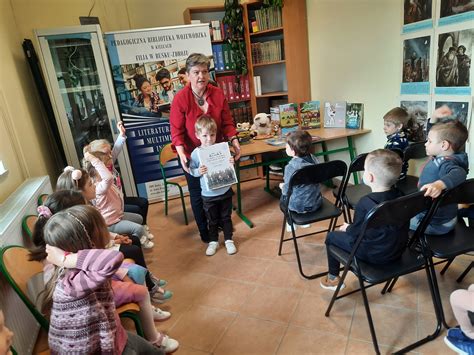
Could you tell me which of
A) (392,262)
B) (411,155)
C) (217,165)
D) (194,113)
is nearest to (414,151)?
(411,155)

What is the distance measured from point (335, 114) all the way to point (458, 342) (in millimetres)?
2770

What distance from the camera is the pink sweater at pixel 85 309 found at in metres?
1.20

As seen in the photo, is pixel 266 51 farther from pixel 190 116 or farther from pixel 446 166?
pixel 446 166

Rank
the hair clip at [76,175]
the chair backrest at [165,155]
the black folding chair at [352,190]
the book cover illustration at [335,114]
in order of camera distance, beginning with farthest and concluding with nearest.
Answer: the book cover illustration at [335,114]
the chair backrest at [165,155]
the black folding chair at [352,190]
the hair clip at [76,175]

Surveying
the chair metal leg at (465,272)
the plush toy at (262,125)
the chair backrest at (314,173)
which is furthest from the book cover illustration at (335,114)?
the chair metal leg at (465,272)

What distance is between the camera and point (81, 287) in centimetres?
120

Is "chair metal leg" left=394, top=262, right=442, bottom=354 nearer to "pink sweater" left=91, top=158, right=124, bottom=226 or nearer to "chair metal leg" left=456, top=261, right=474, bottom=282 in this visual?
"chair metal leg" left=456, top=261, right=474, bottom=282

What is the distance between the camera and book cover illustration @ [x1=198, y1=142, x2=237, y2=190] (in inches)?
99.8

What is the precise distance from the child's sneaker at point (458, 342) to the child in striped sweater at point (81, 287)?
1571 millimetres

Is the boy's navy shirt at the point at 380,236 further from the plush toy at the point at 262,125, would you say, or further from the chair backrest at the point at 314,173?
the plush toy at the point at 262,125

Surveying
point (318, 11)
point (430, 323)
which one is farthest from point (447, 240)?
point (318, 11)

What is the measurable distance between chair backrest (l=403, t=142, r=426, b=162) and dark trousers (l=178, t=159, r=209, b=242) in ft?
5.45

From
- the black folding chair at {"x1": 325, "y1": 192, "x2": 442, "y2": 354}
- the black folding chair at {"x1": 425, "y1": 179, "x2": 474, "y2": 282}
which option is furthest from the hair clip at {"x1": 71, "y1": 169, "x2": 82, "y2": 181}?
the black folding chair at {"x1": 425, "y1": 179, "x2": 474, "y2": 282}

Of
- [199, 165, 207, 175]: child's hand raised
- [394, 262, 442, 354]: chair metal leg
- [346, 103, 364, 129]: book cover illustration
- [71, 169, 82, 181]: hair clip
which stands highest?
[71, 169, 82, 181]: hair clip
